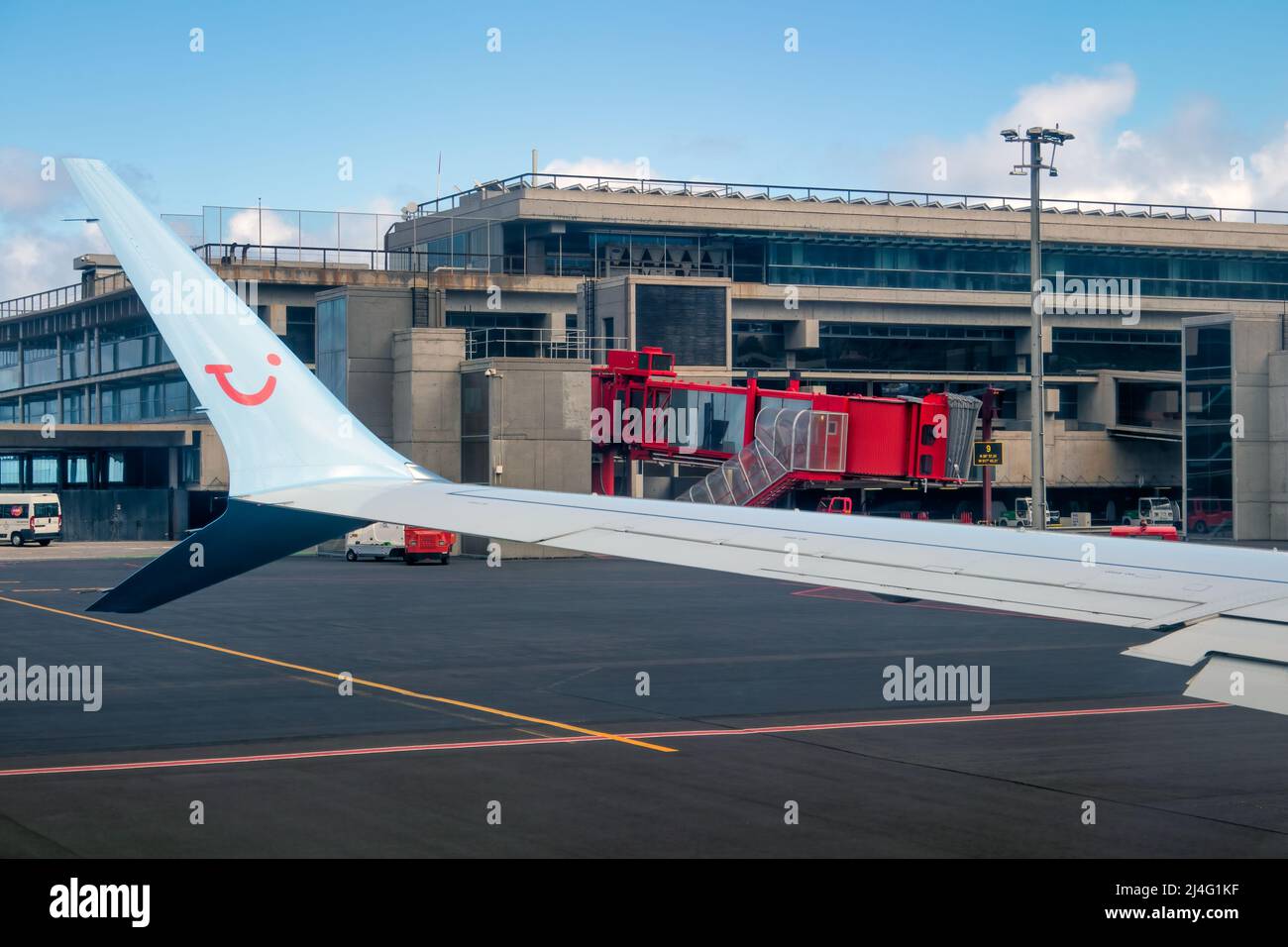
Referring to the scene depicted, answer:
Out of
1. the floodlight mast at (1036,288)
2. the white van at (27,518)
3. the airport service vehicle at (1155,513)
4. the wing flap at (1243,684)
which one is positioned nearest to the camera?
the wing flap at (1243,684)

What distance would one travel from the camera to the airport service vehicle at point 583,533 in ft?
26.0

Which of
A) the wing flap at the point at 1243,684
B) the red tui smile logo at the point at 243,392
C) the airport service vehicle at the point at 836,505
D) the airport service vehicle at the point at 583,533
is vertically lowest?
the airport service vehicle at the point at 836,505

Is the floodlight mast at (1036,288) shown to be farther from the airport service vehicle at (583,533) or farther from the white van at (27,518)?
the white van at (27,518)

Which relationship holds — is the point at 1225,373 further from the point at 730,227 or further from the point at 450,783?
the point at 450,783

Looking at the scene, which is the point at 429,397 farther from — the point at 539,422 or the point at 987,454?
the point at 987,454

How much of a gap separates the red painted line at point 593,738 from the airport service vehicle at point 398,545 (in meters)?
38.3

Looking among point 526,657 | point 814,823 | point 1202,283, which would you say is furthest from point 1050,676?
point 1202,283

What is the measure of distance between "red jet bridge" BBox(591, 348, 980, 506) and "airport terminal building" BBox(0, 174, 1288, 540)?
833cm

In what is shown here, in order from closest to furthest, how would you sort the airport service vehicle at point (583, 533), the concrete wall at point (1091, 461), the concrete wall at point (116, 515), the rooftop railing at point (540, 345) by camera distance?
the airport service vehicle at point (583, 533) < the rooftop railing at point (540, 345) < the concrete wall at point (116, 515) < the concrete wall at point (1091, 461)

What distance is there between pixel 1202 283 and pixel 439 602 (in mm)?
86268

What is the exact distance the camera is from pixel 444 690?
22.6 meters

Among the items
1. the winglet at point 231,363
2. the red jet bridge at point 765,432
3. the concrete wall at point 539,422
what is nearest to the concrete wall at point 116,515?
the concrete wall at point 539,422

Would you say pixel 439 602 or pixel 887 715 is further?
pixel 439 602

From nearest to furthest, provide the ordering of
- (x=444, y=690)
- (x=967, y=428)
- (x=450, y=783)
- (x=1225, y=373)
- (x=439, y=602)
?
(x=450, y=783)
(x=444, y=690)
(x=439, y=602)
(x=967, y=428)
(x=1225, y=373)
